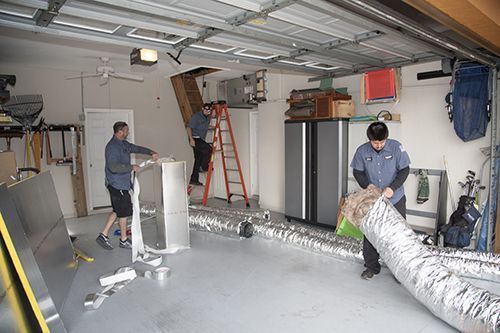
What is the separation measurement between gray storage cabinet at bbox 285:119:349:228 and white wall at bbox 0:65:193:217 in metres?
2.91

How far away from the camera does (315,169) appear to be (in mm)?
5426

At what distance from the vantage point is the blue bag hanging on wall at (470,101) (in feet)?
13.0

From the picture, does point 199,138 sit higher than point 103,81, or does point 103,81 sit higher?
point 103,81

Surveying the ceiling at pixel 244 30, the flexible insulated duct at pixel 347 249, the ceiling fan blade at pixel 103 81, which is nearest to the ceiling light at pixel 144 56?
the ceiling at pixel 244 30

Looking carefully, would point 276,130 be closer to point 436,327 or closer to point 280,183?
point 280,183

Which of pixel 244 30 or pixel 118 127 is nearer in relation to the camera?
pixel 244 30

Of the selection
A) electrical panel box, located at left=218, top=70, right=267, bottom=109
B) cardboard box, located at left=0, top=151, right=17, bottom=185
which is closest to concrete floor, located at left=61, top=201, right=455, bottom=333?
cardboard box, located at left=0, top=151, right=17, bottom=185

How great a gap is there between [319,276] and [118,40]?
3042mm

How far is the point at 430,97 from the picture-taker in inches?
178

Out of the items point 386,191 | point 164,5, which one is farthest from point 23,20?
point 386,191

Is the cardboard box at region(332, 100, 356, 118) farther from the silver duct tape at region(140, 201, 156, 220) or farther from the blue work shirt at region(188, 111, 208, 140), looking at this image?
the silver duct tape at region(140, 201, 156, 220)

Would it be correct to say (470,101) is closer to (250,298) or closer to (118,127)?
(250,298)

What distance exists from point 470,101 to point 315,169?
2220mm

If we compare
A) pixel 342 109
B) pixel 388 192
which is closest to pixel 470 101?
pixel 342 109
